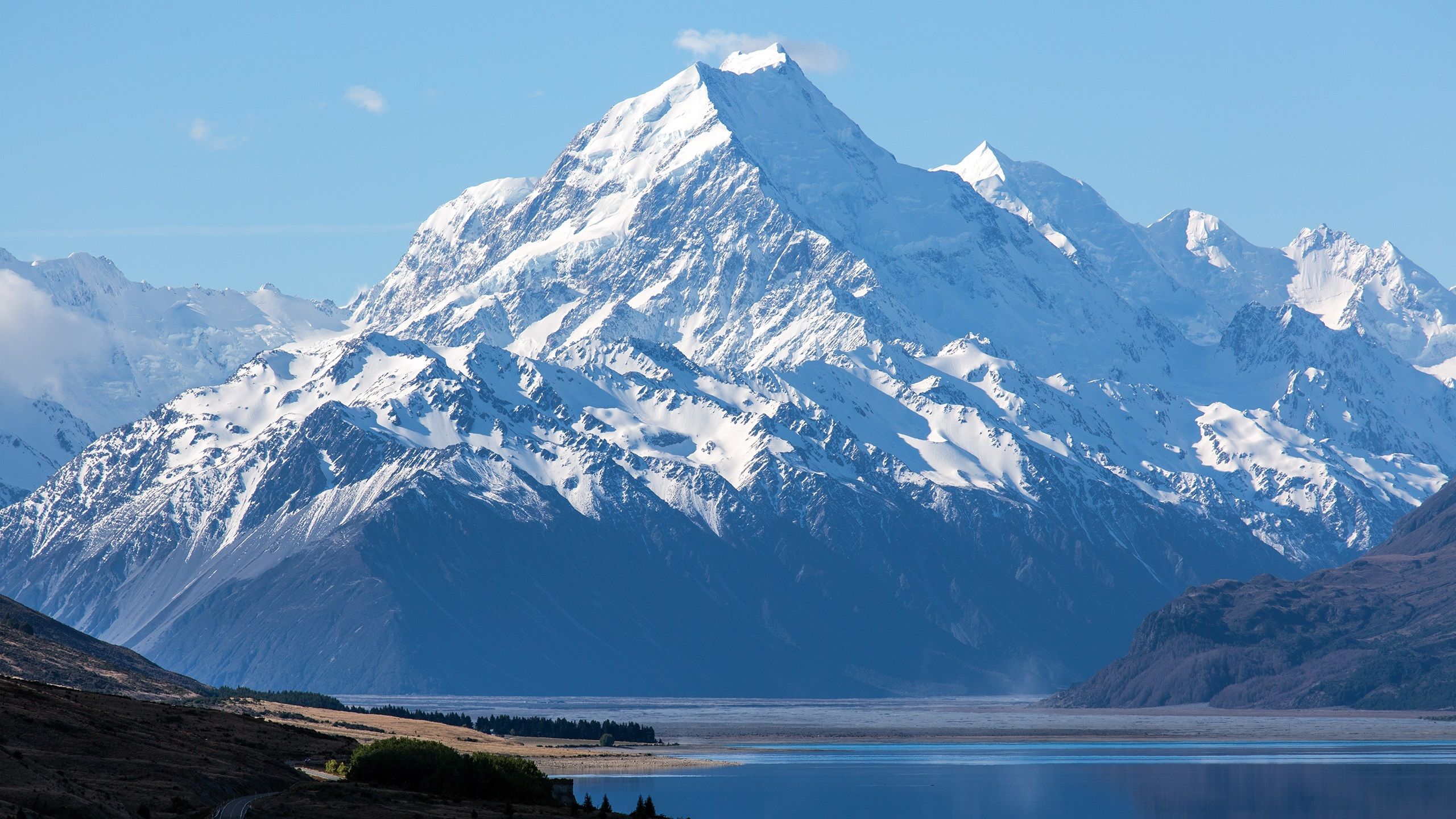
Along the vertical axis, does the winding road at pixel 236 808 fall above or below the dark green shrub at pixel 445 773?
below

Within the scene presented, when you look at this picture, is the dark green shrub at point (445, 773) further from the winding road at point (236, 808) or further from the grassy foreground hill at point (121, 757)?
the winding road at point (236, 808)

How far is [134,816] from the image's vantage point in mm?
96000

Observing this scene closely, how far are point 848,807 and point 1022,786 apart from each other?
33073 mm

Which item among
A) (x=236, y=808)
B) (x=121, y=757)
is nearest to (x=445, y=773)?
(x=121, y=757)

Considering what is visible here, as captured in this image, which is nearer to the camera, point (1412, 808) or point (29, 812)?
point (29, 812)

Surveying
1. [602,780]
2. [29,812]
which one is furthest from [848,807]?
[29,812]

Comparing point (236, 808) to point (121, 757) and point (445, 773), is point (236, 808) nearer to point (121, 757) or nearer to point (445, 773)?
point (121, 757)

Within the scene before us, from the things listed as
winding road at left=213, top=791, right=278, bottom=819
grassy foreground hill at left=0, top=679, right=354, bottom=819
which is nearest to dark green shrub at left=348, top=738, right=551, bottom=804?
grassy foreground hill at left=0, top=679, right=354, bottom=819

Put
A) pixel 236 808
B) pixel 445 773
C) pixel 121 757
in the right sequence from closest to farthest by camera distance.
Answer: pixel 236 808 < pixel 121 757 < pixel 445 773

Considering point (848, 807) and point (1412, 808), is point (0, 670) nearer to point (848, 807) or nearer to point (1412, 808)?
point (848, 807)

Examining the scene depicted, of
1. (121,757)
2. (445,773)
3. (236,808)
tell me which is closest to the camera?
(236,808)

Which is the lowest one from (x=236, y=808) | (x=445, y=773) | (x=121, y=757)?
(x=236, y=808)

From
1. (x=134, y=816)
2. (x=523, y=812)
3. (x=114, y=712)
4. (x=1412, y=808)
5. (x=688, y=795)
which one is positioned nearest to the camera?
(x=134, y=816)

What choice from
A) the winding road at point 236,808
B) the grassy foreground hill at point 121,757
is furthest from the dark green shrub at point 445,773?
the winding road at point 236,808
